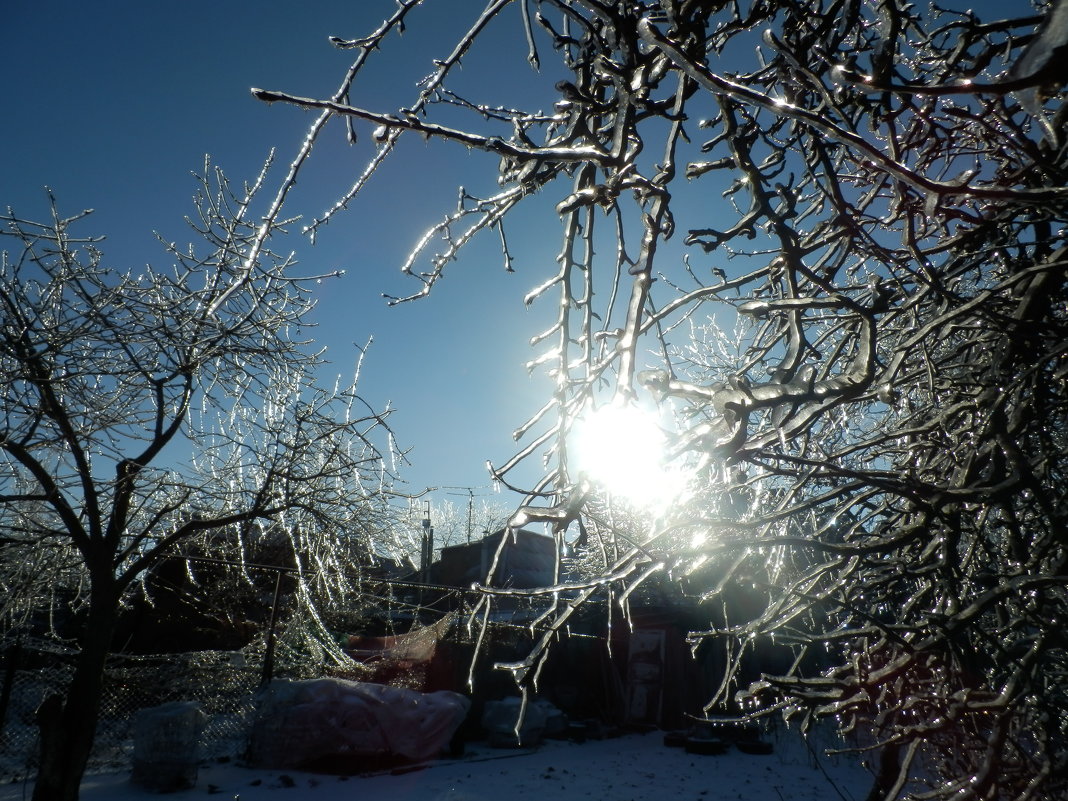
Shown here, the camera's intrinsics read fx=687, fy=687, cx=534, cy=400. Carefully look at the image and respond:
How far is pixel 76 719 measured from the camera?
15.5 ft

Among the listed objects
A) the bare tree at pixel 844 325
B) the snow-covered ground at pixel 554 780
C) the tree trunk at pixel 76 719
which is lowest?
the snow-covered ground at pixel 554 780

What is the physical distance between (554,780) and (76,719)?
579 centimetres

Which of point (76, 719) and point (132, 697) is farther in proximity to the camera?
point (132, 697)

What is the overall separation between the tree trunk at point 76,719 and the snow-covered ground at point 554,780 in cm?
260

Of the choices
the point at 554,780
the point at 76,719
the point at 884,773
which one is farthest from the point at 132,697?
the point at 884,773

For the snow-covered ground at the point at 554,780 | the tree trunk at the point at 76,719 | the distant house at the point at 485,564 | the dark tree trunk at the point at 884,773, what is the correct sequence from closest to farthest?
1. the dark tree trunk at the point at 884,773
2. the tree trunk at the point at 76,719
3. the snow-covered ground at the point at 554,780
4. the distant house at the point at 485,564

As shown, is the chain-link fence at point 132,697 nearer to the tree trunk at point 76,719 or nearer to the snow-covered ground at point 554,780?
the snow-covered ground at point 554,780

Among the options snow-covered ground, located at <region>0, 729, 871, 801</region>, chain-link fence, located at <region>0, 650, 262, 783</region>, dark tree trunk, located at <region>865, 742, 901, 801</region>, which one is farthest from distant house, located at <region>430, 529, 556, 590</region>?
dark tree trunk, located at <region>865, 742, 901, 801</region>

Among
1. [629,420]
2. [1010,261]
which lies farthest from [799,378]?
[1010,261]

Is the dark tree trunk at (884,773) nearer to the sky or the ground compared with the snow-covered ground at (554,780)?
nearer to the sky

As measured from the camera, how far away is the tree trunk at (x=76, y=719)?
4547 millimetres

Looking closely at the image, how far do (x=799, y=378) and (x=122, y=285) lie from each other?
4.90m

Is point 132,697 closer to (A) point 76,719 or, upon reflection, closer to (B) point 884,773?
(A) point 76,719

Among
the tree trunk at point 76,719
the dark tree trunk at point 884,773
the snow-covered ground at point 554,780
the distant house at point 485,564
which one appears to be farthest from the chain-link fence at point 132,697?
the distant house at point 485,564
